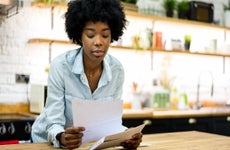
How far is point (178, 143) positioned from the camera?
1.82 m

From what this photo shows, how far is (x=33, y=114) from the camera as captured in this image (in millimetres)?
3432

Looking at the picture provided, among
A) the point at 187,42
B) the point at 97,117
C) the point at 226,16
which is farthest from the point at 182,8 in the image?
the point at 97,117

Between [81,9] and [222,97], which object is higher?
[81,9]

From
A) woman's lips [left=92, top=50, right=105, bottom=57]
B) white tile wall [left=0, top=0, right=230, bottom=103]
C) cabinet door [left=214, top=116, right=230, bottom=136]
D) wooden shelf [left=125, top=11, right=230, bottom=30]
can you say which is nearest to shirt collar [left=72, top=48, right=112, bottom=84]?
woman's lips [left=92, top=50, right=105, bottom=57]

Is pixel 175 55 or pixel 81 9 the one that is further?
pixel 175 55

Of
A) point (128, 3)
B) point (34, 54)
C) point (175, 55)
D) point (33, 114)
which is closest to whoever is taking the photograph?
point (33, 114)

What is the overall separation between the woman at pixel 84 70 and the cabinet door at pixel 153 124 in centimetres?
164

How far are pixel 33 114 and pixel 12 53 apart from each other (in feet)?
2.12

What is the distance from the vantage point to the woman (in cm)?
170

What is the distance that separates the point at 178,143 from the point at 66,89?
0.60 meters

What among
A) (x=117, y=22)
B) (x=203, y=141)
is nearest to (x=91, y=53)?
(x=117, y=22)

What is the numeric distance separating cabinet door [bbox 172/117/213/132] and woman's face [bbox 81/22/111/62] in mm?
2242

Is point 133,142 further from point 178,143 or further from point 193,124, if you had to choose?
point 193,124

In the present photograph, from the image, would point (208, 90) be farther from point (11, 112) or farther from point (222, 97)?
point (11, 112)
